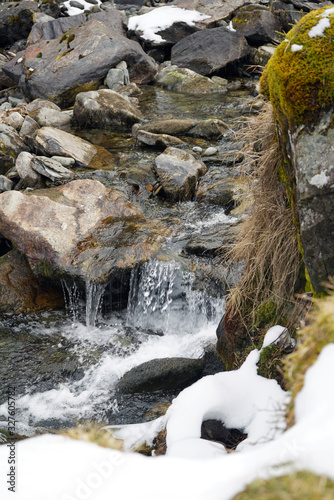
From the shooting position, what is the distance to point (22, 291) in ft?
22.8

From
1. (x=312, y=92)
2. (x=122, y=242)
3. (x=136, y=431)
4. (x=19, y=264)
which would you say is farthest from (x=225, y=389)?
(x=19, y=264)

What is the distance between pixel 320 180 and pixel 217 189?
18.6 feet

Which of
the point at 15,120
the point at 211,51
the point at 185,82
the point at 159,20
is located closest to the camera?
the point at 15,120

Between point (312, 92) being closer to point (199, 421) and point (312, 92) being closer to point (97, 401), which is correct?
point (199, 421)

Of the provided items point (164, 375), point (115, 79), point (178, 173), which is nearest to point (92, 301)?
point (164, 375)

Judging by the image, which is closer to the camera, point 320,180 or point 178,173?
point 320,180

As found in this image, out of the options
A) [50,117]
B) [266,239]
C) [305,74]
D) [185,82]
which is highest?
[305,74]

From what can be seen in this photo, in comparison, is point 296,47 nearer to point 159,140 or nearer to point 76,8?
point 159,140

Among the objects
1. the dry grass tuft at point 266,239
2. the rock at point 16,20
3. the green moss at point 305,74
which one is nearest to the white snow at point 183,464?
the dry grass tuft at point 266,239

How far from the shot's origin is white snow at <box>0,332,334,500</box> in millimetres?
1578

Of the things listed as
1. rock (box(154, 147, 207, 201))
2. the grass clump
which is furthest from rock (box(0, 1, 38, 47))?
the grass clump

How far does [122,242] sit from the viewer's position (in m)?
6.87

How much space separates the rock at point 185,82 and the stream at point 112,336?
30.0 ft

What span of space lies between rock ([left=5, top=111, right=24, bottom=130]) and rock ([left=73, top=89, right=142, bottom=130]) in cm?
160
